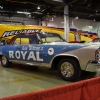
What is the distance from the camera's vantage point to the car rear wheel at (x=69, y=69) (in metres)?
4.30

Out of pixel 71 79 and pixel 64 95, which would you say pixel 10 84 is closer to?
pixel 71 79

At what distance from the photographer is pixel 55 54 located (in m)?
4.55

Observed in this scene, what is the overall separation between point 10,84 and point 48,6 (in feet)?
33.8

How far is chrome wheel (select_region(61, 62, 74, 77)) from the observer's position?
442cm

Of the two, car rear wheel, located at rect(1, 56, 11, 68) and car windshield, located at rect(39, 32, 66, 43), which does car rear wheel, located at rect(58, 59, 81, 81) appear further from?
car rear wheel, located at rect(1, 56, 11, 68)

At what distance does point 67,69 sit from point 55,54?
0.57m

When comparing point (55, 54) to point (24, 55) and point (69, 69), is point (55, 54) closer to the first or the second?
point (69, 69)

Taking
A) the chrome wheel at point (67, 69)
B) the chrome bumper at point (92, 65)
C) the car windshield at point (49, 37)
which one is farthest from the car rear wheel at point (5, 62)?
the chrome bumper at point (92, 65)

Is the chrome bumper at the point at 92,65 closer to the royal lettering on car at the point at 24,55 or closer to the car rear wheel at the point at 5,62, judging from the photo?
the royal lettering on car at the point at 24,55

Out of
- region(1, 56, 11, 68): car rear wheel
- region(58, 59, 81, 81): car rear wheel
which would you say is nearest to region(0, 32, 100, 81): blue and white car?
region(58, 59, 81, 81): car rear wheel

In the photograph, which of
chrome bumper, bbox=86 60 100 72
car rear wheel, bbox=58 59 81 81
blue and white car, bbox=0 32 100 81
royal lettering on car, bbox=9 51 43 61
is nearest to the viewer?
chrome bumper, bbox=86 60 100 72

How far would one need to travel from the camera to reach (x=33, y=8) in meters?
→ 14.3

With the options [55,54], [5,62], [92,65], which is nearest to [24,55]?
[55,54]

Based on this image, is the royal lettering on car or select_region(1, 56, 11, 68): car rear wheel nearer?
the royal lettering on car
